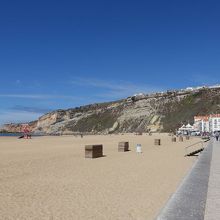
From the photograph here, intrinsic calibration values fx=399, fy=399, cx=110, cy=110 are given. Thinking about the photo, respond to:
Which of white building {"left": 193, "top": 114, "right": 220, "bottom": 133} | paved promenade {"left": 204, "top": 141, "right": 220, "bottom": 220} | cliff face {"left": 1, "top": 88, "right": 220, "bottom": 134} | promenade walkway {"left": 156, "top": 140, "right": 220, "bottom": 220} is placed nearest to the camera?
promenade walkway {"left": 156, "top": 140, "right": 220, "bottom": 220}

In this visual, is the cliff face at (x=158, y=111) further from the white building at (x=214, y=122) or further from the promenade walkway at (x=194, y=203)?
the promenade walkway at (x=194, y=203)

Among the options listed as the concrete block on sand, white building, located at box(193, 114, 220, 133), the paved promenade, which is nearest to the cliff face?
white building, located at box(193, 114, 220, 133)

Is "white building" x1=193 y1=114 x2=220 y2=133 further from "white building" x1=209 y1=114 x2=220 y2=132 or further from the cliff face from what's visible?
the cliff face

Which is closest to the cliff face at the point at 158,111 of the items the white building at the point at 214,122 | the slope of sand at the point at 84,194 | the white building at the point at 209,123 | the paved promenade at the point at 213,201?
the white building at the point at 209,123

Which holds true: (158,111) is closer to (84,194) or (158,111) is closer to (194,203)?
(84,194)

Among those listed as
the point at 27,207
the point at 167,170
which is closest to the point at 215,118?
the point at 167,170

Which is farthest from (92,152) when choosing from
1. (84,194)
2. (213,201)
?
(213,201)

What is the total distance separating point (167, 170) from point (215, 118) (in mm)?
127749

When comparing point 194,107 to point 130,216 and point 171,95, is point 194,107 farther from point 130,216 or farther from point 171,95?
point 130,216

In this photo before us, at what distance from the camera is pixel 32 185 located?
440 inches

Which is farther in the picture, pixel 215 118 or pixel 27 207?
pixel 215 118

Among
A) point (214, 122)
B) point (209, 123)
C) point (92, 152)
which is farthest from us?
point (209, 123)

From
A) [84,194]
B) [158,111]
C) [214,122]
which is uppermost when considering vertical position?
[158,111]

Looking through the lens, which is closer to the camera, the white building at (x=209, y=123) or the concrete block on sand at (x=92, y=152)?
the concrete block on sand at (x=92, y=152)
